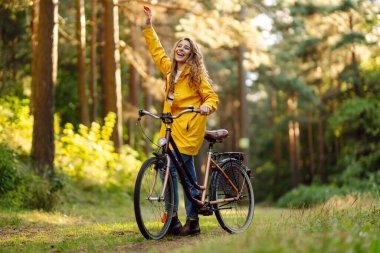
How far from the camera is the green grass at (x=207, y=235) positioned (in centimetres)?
434

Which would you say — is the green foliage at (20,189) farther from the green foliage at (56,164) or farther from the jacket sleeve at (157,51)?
the jacket sleeve at (157,51)

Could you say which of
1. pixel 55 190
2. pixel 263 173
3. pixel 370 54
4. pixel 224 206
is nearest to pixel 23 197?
pixel 55 190

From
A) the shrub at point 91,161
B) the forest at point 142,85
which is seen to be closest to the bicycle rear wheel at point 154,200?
the forest at point 142,85

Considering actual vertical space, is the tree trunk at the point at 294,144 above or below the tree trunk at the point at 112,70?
below

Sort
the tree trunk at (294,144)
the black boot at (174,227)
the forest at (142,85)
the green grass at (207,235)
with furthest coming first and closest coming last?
the tree trunk at (294,144) → the forest at (142,85) → the black boot at (174,227) → the green grass at (207,235)

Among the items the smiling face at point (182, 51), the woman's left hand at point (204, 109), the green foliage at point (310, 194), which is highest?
the smiling face at point (182, 51)

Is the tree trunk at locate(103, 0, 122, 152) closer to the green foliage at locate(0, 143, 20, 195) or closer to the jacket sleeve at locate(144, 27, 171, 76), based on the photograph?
the green foliage at locate(0, 143, 20, 195)

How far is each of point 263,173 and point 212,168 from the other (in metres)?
34.3

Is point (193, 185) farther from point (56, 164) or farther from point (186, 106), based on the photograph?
point (56, 164)

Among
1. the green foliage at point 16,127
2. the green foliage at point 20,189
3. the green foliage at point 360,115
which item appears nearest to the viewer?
the green foliage at point 20,189

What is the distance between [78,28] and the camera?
18125 mm

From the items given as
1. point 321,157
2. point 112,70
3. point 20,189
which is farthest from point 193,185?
point 321,157

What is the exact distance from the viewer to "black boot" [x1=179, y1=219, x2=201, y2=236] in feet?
22.3

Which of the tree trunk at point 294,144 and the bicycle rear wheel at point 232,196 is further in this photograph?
the tree trunk at point 294,144
